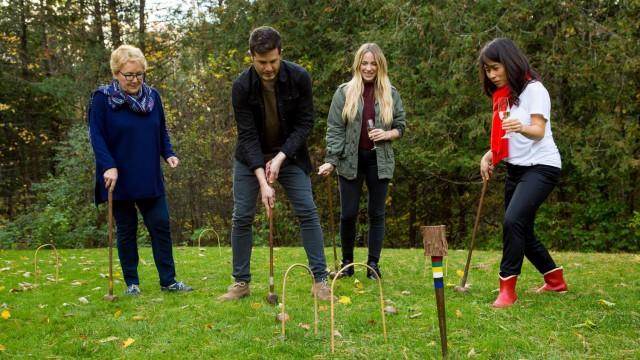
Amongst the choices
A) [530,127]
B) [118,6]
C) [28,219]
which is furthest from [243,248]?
[118,6]

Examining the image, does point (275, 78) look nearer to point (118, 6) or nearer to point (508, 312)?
point (508, 312)

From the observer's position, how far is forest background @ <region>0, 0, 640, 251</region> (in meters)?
10.3

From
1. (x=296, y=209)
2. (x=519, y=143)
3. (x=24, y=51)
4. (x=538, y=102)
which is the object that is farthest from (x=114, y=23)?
(x=538, y=102)

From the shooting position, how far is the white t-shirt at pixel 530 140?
155 inches

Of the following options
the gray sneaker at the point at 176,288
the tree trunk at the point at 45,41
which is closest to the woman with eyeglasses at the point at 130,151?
the gray sneaker at the point at 176,288

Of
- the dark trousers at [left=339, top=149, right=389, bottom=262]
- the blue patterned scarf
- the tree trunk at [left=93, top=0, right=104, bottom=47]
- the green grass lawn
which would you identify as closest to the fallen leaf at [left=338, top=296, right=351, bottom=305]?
the green grass lawn

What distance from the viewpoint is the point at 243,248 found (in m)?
4.52

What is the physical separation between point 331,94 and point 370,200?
9174mm

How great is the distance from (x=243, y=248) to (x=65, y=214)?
8234mm

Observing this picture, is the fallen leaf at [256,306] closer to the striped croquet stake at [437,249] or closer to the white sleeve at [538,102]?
the striped croquet stake at [437,249]

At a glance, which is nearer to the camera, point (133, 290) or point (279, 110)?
point (279, 110)

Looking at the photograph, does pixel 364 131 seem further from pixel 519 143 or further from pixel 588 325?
pixel 588 325

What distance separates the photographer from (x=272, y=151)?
4.50 m

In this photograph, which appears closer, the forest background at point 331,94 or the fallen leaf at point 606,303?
the fallen leaf at point 606,303
